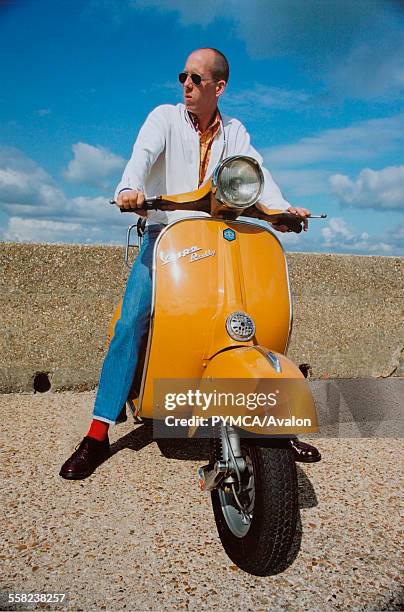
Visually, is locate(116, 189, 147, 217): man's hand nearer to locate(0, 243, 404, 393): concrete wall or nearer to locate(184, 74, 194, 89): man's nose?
locate(184, 74, 194, 89): man's nose

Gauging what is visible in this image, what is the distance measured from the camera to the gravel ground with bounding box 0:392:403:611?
177 cm

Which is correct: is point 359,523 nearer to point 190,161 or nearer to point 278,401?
point 278,401

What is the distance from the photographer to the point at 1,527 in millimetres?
2145

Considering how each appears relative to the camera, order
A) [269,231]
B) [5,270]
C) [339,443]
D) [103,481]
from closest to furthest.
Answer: [269,231], [103,481], [339,443], [5,270]

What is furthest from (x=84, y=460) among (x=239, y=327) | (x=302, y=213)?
(x=302, y=213)

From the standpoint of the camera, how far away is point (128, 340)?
7.99 ft

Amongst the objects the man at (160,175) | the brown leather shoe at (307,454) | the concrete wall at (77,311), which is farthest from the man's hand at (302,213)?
the concrete wall at (77,311)

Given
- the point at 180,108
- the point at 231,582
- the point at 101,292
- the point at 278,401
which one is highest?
the point at 180,108

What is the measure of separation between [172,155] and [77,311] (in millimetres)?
1932

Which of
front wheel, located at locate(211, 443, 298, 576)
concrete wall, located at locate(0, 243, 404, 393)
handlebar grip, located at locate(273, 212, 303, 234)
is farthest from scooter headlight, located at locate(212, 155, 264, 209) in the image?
concrete wall, located at locate(0, 243, 404, 393)

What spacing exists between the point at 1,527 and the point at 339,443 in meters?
1.96

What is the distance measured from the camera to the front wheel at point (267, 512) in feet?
5.71

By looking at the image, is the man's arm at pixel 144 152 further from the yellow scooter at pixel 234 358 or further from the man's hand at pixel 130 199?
the yellow scooter at pixel 234 358

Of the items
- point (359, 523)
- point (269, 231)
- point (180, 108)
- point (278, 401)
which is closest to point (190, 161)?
point (180, 108)
